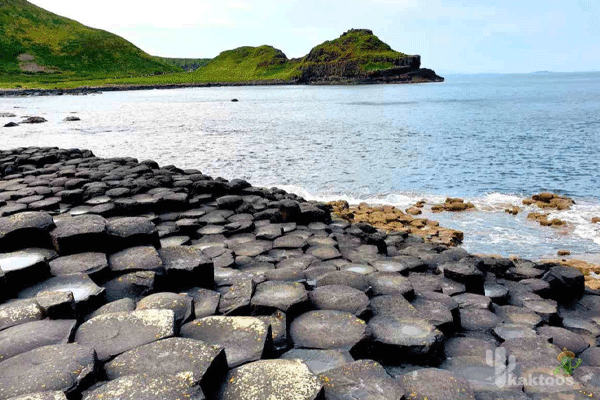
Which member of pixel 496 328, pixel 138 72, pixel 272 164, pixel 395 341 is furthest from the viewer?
pixel 138 72

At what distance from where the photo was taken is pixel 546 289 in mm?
8648

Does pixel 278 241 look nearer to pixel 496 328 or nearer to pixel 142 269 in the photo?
pixel 142 269

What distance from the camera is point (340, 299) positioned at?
6051 mm

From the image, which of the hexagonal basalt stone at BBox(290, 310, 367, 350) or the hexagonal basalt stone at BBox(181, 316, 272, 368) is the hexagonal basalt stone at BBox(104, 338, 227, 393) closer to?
the hexagonal basalt stone at BBox(181, 316, 272, 368)

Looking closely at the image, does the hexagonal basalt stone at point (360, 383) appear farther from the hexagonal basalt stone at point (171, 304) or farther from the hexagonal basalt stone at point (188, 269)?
the hexagonal basalt stone at point (188, 269)

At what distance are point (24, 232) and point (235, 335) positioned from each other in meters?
3.89

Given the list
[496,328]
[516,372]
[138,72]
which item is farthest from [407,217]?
[138,72]

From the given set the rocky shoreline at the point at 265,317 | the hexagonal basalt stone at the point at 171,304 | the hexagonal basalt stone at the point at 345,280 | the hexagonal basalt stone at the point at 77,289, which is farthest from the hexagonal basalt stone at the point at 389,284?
the hexagonal basalt stone at the point at 77,289

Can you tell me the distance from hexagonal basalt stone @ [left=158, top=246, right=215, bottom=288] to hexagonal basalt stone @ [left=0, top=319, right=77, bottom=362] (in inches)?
65.4

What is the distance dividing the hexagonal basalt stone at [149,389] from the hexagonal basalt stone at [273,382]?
0.35 m

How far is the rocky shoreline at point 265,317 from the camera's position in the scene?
152 inches

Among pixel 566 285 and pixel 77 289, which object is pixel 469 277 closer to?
pixel 566 285

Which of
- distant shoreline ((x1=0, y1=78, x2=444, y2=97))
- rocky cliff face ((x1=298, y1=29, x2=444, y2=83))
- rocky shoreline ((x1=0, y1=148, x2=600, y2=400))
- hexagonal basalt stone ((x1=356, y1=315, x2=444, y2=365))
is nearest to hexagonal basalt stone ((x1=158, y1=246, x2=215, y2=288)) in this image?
rocky shoreline ((x1=0, y1=148, x2=600, y2=400))

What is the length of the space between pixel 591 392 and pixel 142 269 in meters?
5.35
